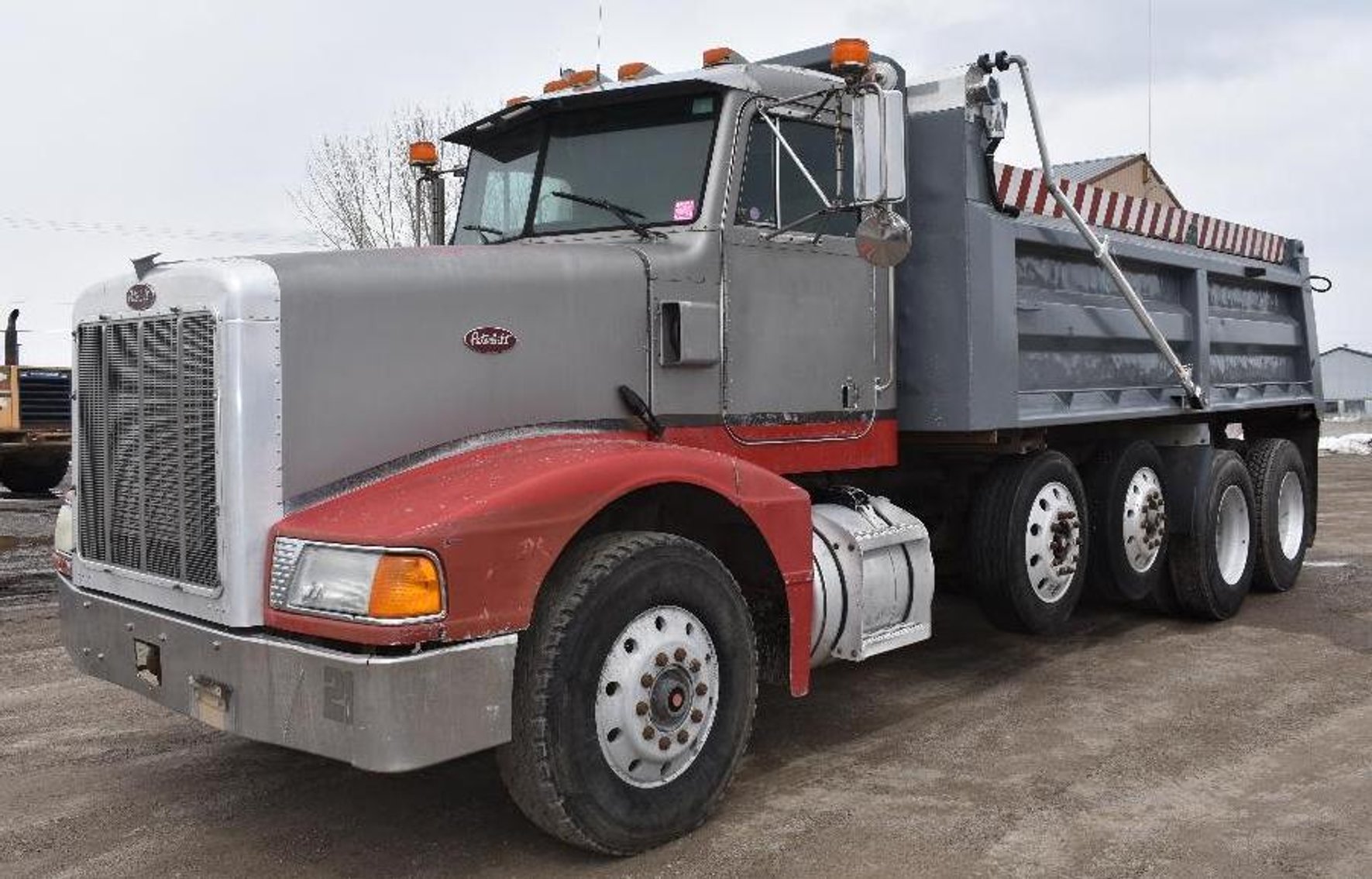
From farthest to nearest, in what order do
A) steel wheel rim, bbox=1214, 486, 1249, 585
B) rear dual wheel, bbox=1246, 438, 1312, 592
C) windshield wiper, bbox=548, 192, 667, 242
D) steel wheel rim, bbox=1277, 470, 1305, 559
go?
steel wheel rim, bbox=1277, 470, 1305, 559 → rear dual wheel, bbox=1246, 438, 1312, 592 → steel wheel rim, bbox=1214, 486, 1249, 585 → windshield wiper, bbox=548, 192, 667, 242

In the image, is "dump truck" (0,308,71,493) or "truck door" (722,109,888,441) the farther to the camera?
"dump truck" (0,308,71,493)

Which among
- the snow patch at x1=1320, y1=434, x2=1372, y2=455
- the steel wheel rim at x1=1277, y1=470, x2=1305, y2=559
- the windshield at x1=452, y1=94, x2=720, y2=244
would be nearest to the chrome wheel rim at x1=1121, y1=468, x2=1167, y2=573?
the steel wheel rim at x1=1277, y1=470, x2=1305, y2=559

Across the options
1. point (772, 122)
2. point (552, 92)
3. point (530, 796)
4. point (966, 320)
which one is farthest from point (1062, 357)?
point (530, 796)

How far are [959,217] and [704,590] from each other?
2.55 metres

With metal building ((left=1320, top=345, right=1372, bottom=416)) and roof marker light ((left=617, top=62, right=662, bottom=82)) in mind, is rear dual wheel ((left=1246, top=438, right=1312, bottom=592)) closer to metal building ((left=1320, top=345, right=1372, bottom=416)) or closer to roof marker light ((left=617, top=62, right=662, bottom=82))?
roof marker light ((left=617, top=62, right=662, bottom=82))

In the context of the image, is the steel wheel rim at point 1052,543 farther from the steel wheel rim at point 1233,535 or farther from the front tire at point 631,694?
the front tire at point 631,694

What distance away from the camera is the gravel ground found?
3.80 meters

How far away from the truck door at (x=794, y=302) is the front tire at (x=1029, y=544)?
109 cm

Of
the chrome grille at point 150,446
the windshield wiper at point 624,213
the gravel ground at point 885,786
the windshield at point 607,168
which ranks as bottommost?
the gravel ground at point 885,786

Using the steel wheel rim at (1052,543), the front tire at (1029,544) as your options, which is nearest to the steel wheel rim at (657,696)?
the front tire at (1029,544)

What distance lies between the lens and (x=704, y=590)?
13.0 feet

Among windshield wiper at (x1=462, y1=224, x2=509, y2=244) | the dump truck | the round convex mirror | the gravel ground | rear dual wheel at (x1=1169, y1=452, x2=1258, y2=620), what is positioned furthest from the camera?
the dump truck

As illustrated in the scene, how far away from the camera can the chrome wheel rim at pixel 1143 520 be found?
700 cm

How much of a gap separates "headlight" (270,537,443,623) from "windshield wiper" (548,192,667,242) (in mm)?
1876
